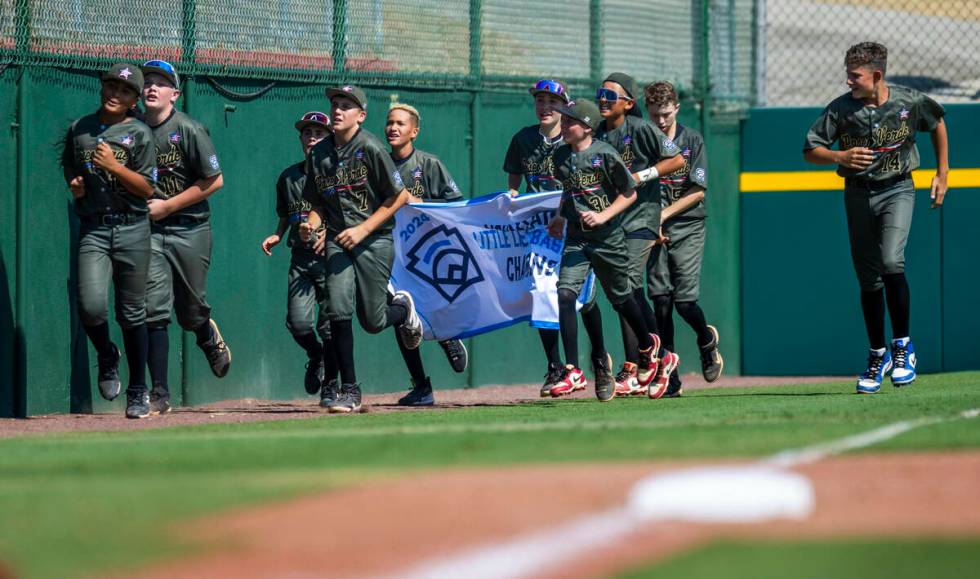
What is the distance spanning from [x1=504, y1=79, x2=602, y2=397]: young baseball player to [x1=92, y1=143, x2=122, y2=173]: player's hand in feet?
10.2

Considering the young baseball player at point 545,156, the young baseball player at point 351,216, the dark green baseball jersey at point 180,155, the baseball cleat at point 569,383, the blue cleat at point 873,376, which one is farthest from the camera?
the young baseball player at point 545,156

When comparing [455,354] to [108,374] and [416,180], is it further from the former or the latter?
[108,374]

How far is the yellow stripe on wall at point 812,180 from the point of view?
15031mm

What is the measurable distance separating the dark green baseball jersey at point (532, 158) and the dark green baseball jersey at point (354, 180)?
1.94m

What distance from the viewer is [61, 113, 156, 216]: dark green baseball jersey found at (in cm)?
958

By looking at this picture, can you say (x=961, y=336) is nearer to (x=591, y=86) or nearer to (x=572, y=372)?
(x=591, y=86)

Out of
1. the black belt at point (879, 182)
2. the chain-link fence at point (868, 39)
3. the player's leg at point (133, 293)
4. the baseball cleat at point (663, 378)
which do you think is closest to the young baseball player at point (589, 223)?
the baseball cleat at point (663, 378)

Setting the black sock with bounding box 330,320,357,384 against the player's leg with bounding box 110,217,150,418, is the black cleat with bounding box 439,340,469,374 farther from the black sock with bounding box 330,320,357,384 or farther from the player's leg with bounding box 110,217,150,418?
the player's leg with bounding box 110,217,150,418

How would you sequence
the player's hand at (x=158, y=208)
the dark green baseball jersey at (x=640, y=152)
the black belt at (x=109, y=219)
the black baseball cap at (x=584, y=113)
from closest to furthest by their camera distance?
the black belt at (x=109, y=219) < the player's hand at (x=158, y=208) < the black baseball cap at (x=584, y=113) < the dark green baseball jersey at (x=640, y=152)

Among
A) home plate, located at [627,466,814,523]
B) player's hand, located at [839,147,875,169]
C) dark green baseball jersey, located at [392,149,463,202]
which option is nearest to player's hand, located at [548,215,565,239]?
dark green baseball jersey, located at [392,149,463,202]

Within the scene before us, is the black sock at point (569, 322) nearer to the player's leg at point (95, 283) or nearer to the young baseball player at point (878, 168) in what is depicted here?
the young baseball player at point (878, 168)

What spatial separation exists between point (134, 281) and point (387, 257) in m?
1.57

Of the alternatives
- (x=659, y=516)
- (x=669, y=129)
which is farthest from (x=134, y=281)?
(x=659, y=516)

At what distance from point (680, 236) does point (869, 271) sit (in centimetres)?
147
